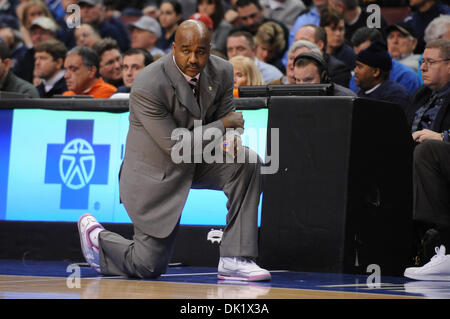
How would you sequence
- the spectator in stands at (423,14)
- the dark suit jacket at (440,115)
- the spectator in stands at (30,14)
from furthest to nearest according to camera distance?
the spectator in stands at (30,14), the spectator in stands at (423,14), the dark suit jacket at (440,115)

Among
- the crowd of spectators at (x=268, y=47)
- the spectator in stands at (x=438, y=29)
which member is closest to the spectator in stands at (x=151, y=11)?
the crowd of spectators at (x=268, y=47)

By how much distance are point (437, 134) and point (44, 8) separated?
26.6 ft

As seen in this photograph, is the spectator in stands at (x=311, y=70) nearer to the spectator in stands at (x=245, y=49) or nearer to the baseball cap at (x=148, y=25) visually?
the spectator in stands at (x=245, y=49)

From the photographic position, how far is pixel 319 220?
5863 mm

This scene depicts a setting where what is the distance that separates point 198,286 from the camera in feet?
15.8

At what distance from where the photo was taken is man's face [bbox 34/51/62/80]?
10.0 m

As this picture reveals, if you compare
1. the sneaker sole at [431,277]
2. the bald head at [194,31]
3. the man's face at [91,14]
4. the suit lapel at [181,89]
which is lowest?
the sneaker sole at [431,277]

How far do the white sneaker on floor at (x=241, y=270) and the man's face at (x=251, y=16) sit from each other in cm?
626

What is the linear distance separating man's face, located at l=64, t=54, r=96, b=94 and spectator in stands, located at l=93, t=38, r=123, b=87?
30.8 inches

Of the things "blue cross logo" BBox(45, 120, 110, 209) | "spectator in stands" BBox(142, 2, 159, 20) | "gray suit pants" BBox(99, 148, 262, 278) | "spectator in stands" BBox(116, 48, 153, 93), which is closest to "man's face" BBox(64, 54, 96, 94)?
"spectator in stands" BBox(116, 48, 153, 93)

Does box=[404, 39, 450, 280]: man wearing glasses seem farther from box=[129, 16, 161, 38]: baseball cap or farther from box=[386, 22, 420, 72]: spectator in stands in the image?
box=[129, 16, 161, 38]: baseball cap

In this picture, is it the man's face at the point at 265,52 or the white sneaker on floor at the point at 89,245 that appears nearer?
the white sneaker on floor at the point at 89,245

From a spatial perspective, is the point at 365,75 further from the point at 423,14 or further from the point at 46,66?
the point at 46,66

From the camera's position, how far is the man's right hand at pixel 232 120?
16.9ft
